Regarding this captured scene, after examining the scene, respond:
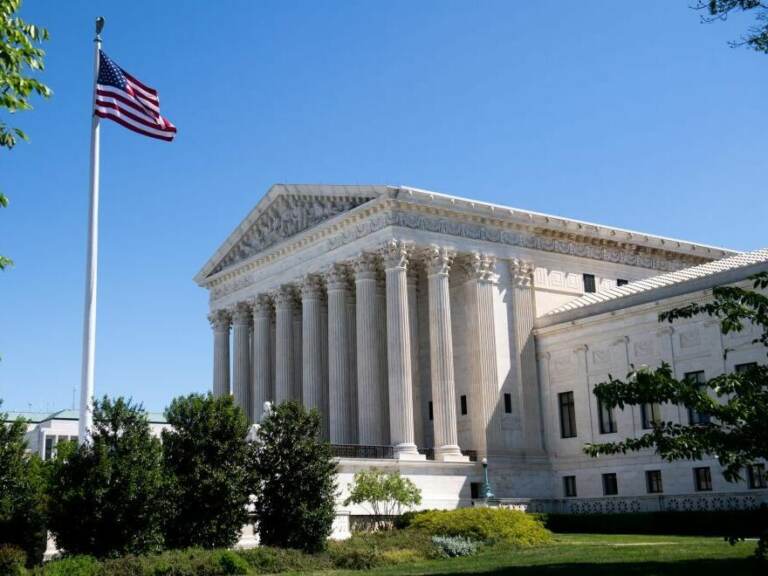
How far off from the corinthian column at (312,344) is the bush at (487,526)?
21.0 metres

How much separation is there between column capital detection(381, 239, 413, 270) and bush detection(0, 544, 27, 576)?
29.4 m

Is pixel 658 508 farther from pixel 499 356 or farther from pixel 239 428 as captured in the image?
pixel 239 428

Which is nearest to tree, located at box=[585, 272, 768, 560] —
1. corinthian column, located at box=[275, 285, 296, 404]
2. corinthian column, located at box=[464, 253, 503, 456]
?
corinthian column, located at box=[464, 253, 503, 456]

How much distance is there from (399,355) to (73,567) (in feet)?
91.8

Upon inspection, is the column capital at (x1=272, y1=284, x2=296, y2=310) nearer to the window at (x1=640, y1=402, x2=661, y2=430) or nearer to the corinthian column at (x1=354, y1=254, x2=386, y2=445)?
the corinthian column at (x1=354, y1=254, x2=386, y2=445)

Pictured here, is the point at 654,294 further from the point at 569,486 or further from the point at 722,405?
the point at 722,405

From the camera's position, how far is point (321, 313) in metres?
59.8

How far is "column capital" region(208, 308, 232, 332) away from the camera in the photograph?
225 ft

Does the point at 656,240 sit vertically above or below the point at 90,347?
above

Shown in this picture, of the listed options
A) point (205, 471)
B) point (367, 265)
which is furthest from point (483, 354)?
point (205, 471)

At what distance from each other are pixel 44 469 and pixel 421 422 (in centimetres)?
2718

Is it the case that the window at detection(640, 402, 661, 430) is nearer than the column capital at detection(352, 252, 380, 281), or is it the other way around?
the window at detection(640, 402, 661, 430)

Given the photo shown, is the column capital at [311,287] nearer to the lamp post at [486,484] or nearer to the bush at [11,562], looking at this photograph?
the lamp post at [486,484]

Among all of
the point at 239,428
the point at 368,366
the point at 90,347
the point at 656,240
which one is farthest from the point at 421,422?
the point at 90,347
